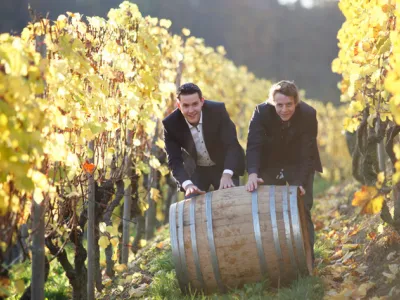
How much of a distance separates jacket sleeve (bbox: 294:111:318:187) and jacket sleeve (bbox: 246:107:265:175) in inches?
13.4

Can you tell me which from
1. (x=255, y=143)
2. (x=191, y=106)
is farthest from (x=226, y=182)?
(x=191, y=106)

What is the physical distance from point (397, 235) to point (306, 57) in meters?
51.5

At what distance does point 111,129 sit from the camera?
4.32 meters

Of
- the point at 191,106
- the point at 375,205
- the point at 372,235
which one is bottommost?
the point at 372,235

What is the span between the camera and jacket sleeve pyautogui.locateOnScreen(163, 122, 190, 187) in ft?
14.4

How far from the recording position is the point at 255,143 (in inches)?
173

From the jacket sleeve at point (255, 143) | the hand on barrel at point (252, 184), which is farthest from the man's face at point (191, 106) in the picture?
the hand on barrel at point (252, 184)

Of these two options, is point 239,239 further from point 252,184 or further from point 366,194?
point 366,194

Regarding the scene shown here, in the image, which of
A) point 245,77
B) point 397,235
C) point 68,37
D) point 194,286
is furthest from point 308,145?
point 245,77

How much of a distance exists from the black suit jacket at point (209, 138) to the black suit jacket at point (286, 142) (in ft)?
0.43

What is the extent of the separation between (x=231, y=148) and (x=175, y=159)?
478 mm

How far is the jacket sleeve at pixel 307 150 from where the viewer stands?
4406mm

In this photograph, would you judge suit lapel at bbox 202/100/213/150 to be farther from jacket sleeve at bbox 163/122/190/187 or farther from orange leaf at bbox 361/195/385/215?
orange leaf at bbox 361/195/385/215

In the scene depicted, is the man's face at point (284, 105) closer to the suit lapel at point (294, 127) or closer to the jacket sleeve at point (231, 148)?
the suit lapel at point (294, 127)
